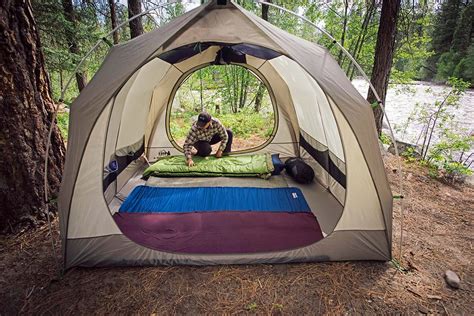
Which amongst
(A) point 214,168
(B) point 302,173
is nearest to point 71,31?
(A) point 214,168

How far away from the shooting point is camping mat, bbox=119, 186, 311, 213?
2.80 m

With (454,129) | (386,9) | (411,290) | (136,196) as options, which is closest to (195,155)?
(136,196)

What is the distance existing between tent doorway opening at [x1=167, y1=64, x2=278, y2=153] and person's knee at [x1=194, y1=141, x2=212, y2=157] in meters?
0.39

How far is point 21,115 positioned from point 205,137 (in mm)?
2139

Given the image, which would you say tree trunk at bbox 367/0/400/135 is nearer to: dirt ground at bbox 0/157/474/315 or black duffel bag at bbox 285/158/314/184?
black duffel bag at bbox 285/158/314/184

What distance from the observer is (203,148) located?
12.8 feet

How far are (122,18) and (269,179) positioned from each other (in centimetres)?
550

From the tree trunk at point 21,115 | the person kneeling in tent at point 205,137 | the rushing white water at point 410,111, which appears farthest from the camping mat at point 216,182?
the rushing white water at point 410,111

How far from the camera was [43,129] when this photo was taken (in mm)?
2250

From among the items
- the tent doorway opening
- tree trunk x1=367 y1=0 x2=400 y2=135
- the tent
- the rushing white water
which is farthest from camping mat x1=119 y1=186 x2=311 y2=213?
the rushing white water

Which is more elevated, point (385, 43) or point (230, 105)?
point (385, 43)

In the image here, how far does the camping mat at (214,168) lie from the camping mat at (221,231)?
906 millimetres

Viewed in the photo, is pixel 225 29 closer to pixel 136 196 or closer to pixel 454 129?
pixel 136 196

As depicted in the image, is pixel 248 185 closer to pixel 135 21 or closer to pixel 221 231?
pixel 221 231
